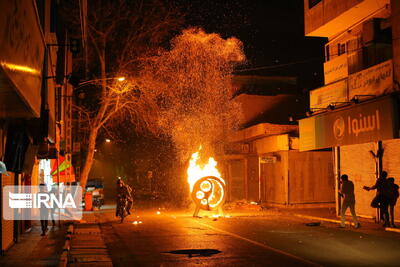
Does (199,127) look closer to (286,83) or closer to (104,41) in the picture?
(104,41)

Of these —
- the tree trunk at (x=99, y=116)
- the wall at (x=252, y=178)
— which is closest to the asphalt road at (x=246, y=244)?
the tree trunk at (x=99, y=116)

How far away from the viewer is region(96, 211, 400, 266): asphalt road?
34.9 ft

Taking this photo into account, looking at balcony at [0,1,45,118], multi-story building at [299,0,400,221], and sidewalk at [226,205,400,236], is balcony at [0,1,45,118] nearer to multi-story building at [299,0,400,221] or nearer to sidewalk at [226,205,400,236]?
multi-story building at [299,0,400,221]

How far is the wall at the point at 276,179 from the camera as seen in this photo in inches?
1081

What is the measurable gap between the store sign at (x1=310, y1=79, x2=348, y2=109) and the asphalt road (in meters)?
5.38

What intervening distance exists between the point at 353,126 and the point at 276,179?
10.6 m

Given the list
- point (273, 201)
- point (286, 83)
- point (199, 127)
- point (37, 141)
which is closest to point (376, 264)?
point (37, 141)

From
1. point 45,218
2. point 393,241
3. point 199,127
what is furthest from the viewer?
point 199,127

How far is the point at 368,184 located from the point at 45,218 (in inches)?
483

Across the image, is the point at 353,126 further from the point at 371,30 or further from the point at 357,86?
the point at 371,30

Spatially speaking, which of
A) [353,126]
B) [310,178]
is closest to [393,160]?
[353,126]

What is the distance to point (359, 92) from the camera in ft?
61.1

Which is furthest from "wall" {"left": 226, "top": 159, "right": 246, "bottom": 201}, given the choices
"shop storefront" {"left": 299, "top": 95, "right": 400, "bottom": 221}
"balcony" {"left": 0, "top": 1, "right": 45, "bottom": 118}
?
"balcony" {"left": 0, "top": 1, "right": 45, "bottom": 118}

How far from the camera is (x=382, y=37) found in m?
18.4
